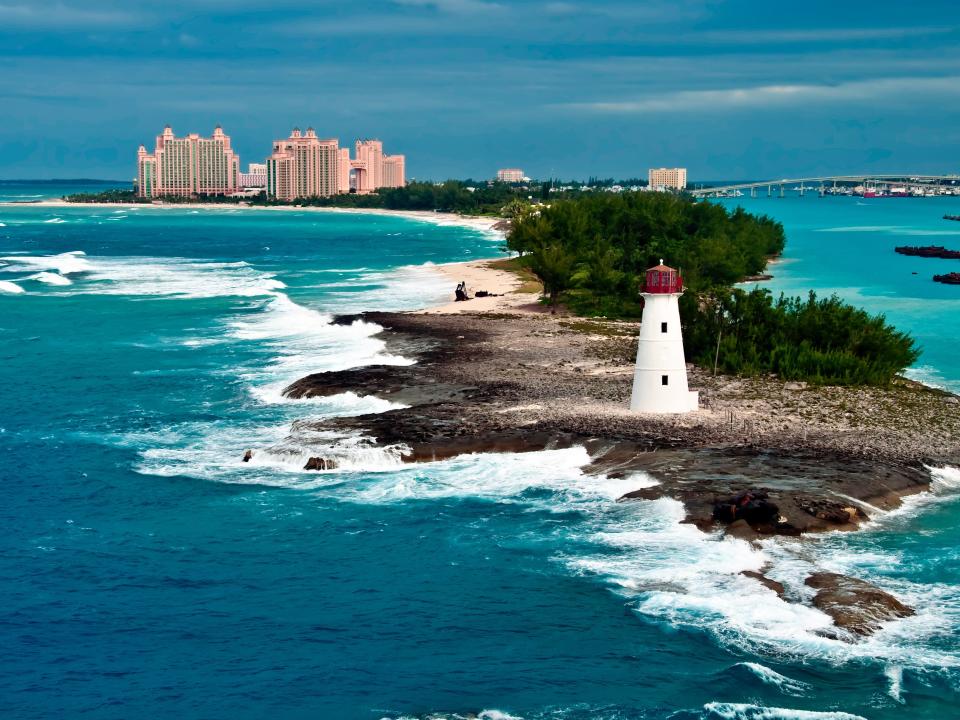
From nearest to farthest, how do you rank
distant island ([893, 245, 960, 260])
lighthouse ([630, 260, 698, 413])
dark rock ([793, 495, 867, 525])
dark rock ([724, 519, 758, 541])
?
dark rock ([724, 519, 758, 541])
dark rock ([793, 495, 867, 525])
lighthouse ([630, 260, 698, 413])
distant island ([893, 245, 960, 260])

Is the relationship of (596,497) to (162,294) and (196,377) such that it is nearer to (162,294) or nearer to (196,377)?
(196,377)

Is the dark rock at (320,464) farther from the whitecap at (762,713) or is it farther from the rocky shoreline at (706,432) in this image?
the whitecap at (762,713)

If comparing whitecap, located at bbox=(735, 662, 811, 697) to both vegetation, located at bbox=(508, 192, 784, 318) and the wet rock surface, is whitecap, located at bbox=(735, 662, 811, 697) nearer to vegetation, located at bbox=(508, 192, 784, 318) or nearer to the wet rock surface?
the wet rock surface

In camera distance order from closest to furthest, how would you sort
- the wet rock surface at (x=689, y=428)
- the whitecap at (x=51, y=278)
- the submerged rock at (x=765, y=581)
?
1. the submerged rock at (x=765, y=581)
2. the wet rock surface at (x=689, y=428)
3. the whitecap at (x=51, y=278)

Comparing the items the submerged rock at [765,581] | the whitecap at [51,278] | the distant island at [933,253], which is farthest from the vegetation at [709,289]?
the whitecap at [51,278]

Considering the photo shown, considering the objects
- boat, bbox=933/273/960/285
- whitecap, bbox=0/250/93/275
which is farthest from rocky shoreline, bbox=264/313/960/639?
whitecap, bbox=0/250/93/275

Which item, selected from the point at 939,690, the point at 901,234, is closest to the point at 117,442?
the point at 939,690
